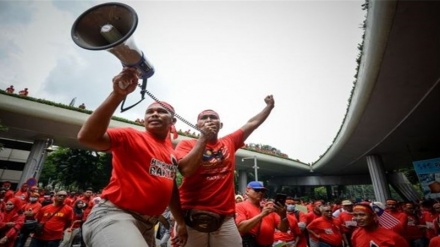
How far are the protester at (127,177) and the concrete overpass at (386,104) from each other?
575 cm

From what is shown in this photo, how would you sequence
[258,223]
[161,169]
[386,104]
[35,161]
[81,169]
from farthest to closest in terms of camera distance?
1. [81,169]
2. [35,161]
3. [386,104]
4. [258,223]
5. [161,169]

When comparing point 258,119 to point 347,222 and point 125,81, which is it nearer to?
point 125,81

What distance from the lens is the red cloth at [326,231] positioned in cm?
708

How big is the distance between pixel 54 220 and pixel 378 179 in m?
18.8

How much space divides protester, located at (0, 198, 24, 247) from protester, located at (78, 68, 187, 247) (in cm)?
725

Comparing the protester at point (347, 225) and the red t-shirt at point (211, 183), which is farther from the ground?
the red t-shirt at point (211, 183)

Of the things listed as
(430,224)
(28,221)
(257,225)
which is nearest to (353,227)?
(430,224)

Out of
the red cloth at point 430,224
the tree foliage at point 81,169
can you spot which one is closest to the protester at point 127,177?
the red cloth at point 430,224

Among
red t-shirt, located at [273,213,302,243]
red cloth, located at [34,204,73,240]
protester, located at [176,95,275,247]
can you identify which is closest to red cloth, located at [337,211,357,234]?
red t-shirt, located at [273,213,302,243]

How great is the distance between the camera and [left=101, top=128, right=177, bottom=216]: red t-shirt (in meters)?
1.71

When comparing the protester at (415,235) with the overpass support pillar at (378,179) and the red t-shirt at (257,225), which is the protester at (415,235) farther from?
the overpass support pillar at (378,179)

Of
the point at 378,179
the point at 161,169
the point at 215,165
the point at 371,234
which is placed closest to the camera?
the point at 161,169

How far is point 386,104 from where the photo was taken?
9523mm

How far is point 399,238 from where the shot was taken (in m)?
3.97
